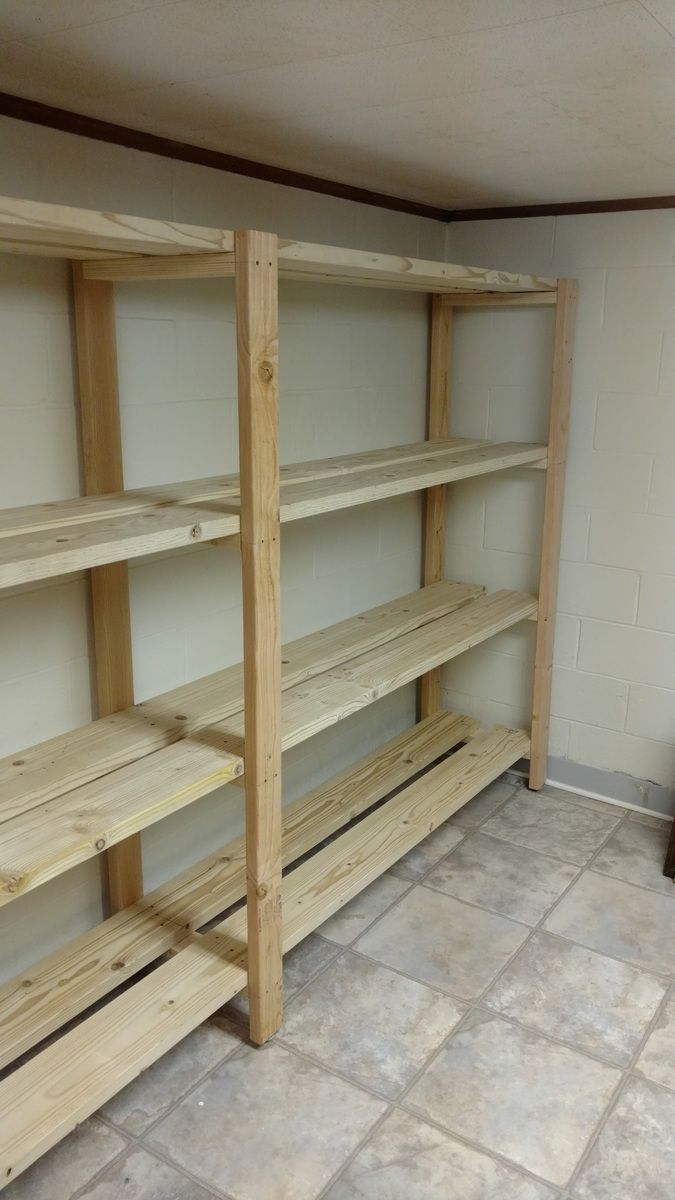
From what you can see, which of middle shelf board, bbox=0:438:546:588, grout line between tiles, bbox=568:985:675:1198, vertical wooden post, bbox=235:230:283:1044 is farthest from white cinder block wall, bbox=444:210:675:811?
vertical wooden post, bbox=235:230:283:1044

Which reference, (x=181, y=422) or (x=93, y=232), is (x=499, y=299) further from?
(x=93, y=232)

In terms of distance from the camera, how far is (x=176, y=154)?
2307 mm

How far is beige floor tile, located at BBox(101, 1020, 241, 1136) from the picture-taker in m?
2.10

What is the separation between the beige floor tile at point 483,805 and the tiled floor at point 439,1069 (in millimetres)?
328

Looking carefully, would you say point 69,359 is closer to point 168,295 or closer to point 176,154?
point 168,295

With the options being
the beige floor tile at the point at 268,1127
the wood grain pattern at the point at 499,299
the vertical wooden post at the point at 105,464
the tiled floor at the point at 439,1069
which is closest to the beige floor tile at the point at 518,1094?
the tiled floor at the point at 439,1069

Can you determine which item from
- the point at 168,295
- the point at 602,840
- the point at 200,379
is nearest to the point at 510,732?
the point at 602,840

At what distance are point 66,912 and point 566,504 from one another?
2187 mm

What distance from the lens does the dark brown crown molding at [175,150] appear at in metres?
1.95

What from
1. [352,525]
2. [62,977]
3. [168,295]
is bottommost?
[62,977]

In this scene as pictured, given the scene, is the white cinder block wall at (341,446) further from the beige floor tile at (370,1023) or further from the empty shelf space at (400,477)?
the beige floor tile at (370,1023)

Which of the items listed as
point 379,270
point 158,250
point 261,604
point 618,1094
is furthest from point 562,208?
point 618,1094

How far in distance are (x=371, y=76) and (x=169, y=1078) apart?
2.21 meters

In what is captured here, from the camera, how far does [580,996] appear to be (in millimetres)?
2504
